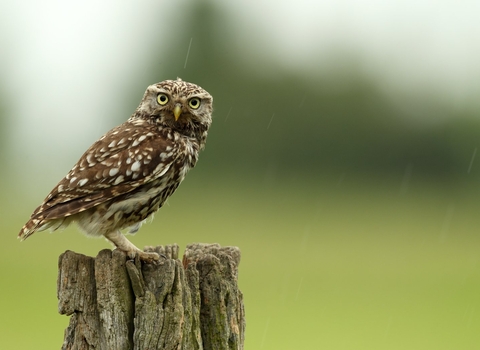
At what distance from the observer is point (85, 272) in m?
4.79

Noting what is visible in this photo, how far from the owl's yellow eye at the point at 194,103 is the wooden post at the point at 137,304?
1843mm

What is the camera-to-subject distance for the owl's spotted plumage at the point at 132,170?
18.9ft

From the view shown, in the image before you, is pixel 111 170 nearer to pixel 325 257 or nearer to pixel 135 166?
pixel 135 166

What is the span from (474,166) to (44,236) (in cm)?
1979

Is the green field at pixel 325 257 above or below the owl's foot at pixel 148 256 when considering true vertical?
below

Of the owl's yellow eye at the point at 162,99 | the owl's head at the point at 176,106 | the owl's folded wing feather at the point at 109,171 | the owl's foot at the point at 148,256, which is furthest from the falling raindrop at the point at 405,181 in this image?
the owl's foot at the point at 148,256

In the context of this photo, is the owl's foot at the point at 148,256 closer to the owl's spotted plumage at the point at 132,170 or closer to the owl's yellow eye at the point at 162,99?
the owl's spotted plumage at the point at 132,170

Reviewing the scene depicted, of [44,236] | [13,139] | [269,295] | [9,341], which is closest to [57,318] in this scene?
[9,341]

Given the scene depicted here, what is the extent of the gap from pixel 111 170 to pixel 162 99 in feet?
2.94

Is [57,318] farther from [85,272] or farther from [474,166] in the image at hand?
[474,166]

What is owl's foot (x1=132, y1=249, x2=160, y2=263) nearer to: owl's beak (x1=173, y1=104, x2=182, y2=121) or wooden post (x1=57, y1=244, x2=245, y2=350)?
wooden post (x1=57, y1=244, x2=245, y2=350)

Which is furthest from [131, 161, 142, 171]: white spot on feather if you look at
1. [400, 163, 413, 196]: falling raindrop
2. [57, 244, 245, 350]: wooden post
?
[400, 163, 413, 196]: falling raindrop

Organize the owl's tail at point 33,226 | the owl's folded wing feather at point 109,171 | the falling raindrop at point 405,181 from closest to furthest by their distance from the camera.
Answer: the owl's tail at point 33,226, the owl's folded wing feather at point 109,171, the falling raindrop at point 405,181

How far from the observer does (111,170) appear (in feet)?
19.2
